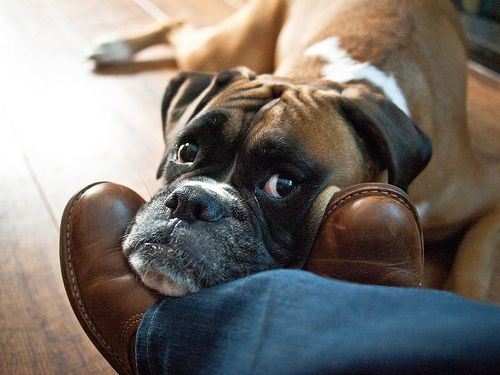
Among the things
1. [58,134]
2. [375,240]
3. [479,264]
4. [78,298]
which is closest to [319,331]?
[375,240]

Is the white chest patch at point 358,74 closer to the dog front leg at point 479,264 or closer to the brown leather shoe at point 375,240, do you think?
the dog front leg at point 479,264

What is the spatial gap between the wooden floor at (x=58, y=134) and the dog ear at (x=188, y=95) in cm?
44

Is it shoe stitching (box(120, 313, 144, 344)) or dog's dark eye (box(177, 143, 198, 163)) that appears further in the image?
dog's dark eye (box(177, 143, 198, 163))

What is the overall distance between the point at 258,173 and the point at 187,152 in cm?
22

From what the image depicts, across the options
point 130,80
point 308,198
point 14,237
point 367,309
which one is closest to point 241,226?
point 308,198

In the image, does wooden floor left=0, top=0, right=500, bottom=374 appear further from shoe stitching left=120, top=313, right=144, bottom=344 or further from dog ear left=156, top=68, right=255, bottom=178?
dog ear left=156, top=68, right=255, bottom=178

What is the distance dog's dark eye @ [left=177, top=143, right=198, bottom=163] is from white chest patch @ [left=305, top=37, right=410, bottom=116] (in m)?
0.48

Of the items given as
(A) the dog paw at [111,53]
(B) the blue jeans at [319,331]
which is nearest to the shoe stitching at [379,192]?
(B) the blue jeans at [319,331]

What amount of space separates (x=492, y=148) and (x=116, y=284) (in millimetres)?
1598

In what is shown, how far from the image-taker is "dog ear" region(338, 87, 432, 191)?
1331mm

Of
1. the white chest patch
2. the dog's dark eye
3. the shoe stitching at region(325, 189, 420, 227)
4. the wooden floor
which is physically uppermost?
the shoe stitching at region(325, 189, 420, 227)

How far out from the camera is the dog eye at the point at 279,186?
1274 millimetres

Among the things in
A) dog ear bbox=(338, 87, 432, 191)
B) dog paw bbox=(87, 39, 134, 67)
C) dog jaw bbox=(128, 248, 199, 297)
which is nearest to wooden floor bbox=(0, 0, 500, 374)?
dog paw bbox=(87, 39, 134, 67)

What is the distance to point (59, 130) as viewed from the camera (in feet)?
8.00
